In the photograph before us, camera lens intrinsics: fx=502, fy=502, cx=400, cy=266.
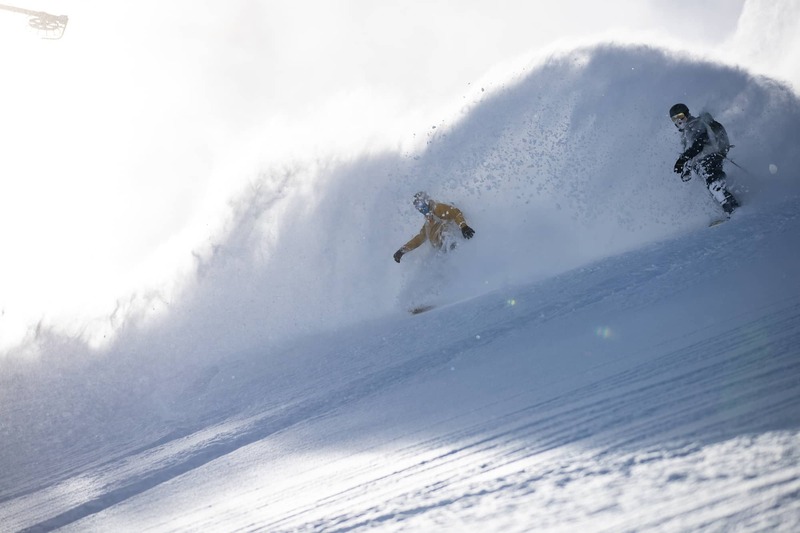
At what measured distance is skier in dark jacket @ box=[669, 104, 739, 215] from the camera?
7.40 meters

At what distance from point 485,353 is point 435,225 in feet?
14.9

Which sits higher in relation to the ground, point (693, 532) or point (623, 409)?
point (623, 409)

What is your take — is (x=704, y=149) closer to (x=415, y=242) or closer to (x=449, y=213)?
(x=449, y=213)

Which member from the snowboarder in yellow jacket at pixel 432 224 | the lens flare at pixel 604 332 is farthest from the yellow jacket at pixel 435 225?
the lens flare at pixel 604 332

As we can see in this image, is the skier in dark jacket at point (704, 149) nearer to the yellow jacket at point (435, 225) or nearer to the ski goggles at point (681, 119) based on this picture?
the ski goggles at point (681, 119)

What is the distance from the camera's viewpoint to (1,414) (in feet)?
27.4

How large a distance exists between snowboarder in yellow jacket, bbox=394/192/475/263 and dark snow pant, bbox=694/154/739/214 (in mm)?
3743

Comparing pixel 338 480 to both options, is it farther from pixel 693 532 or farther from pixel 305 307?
pixel 305 307

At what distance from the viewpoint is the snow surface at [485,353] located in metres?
1.92

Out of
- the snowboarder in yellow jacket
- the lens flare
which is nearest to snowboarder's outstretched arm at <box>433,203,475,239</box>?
the snowboarder in yellow jacket

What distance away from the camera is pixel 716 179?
7.37 meters

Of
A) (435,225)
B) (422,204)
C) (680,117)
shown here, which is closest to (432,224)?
(435,225)

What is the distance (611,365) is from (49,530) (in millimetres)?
4601

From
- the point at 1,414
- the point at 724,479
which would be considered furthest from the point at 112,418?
the point at 724,479
